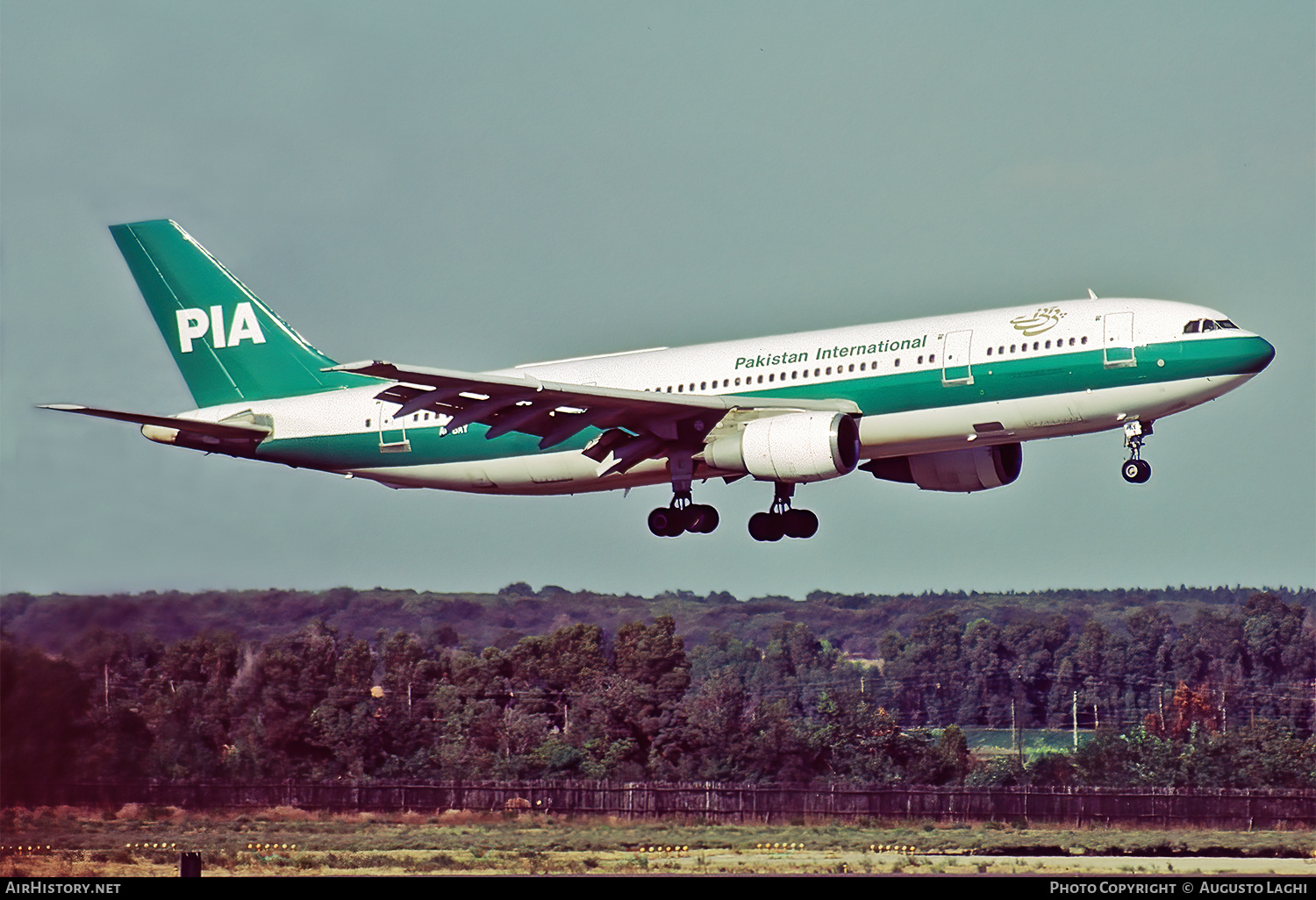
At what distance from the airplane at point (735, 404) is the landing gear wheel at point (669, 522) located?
0.06 metres

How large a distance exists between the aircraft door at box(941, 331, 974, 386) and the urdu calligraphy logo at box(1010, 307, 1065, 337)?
110 cm

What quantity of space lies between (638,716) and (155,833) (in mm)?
23258

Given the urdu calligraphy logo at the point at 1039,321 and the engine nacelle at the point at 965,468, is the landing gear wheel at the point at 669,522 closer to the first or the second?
the engine nacelle at the point at 965,468

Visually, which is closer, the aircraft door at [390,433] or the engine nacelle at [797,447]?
the engine nacelle at [797,447]

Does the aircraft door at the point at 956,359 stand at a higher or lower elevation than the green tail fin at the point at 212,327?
lower

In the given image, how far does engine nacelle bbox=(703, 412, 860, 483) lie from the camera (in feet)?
132

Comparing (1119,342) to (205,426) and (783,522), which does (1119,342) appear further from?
(205,426)

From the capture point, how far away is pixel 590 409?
42.3 metres

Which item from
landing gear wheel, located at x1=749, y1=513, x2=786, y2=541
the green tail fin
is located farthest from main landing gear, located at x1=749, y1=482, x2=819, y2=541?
the green tail fin

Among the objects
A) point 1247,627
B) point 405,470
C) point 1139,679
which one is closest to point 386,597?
point 405,470

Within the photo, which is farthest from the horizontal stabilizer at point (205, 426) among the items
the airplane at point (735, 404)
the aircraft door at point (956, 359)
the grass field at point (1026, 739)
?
the grass field at point (1026, 739)

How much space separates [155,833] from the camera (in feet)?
150

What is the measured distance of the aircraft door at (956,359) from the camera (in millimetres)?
39969

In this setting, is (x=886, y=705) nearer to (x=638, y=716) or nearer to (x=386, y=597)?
(x=638, y=716)
